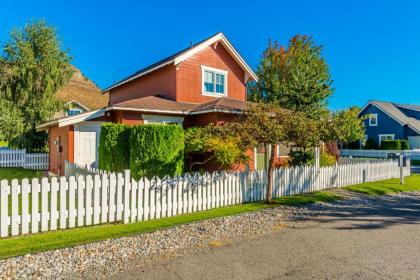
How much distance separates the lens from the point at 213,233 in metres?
6.59

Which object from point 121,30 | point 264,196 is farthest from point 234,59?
point 121,30

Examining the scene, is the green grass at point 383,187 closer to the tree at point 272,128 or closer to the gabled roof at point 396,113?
the tree at point 272,128

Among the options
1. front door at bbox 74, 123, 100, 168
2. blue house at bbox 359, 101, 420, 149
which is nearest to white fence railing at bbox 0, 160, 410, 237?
front door at bbox 74, 123, 100, 168

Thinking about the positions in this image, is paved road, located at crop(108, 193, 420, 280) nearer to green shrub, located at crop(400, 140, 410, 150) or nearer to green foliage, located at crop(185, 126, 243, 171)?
green foliage, located at crop(185, 126, 243, 171)

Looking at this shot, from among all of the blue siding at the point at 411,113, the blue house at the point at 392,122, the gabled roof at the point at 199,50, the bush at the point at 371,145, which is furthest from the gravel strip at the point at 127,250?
the blue siding at the point at 411,113

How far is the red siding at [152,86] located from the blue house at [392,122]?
30319mm

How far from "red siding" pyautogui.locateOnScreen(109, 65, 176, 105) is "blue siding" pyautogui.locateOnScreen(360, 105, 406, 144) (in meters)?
32.2

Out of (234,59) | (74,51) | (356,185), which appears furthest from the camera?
(74,51)

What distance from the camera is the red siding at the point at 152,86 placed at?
18358mm

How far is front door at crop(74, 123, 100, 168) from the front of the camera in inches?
649

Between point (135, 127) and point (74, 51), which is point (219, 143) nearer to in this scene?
point (135, 127)

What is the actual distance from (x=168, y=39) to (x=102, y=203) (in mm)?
36500

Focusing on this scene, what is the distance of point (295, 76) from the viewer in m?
33.1

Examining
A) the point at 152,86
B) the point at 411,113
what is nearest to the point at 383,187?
the point at 152,86
